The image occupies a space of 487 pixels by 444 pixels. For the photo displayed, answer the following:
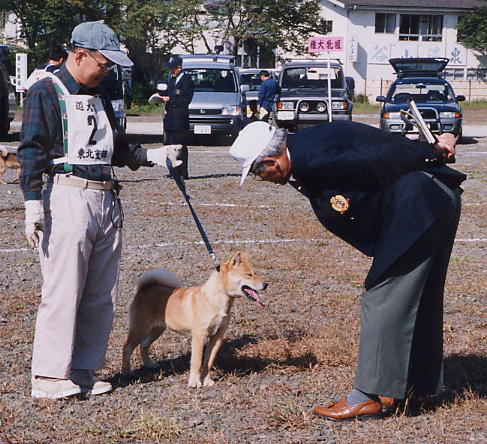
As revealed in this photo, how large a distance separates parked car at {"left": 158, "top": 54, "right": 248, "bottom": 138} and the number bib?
48.5 ft

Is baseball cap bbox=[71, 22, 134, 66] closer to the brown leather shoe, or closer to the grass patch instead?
the grass patch

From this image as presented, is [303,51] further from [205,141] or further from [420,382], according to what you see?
[420,382]

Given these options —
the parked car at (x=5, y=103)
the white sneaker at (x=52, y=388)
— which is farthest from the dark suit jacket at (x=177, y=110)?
the white sneaker at (x=52, y=388)

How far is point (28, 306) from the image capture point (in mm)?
6457

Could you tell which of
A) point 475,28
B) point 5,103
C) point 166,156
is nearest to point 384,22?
point 475,28

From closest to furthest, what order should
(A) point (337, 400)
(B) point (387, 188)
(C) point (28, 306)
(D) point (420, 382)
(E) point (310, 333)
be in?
(B) point (387, 188) → (D) point (420, 382) → (A) point (337, 400) → (E) point (310, 333) → (C) point (28, 306)

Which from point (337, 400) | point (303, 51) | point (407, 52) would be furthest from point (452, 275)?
point (407, 52)

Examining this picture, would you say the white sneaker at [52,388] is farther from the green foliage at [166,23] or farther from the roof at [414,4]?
the roof at [414,4]

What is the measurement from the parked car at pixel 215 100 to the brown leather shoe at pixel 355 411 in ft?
50.4

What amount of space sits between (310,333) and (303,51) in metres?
38.9

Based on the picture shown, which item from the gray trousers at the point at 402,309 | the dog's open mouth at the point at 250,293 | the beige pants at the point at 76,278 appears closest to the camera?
the gray trousers at the point at 402,309

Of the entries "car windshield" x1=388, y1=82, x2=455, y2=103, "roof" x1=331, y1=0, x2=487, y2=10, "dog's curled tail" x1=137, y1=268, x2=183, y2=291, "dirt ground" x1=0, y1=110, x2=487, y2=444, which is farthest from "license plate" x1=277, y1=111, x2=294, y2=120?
"roof" x1=331, y1=0, x2=487, y2=10

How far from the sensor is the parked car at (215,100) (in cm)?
1950

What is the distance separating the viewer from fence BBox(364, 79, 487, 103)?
4962cm
